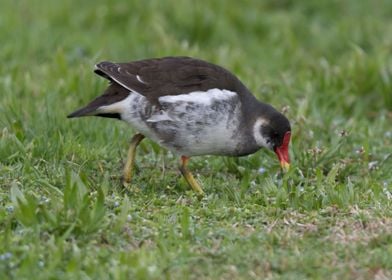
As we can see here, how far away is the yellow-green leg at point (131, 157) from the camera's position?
21.4ft

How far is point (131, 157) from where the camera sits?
6.68 metres

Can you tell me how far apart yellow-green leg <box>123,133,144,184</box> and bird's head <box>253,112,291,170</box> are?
842 mm

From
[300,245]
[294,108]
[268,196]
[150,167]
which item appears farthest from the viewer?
[294,108]

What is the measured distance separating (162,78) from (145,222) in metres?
1.27

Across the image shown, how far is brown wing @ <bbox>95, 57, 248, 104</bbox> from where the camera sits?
633 cm

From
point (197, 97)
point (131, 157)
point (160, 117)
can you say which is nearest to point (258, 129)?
point (197, 97)

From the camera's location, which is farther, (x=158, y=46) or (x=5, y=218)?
(x=158, y=46)

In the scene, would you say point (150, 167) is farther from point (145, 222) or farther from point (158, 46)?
point (158, 46)

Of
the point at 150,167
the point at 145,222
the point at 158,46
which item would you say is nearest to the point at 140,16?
the point at 158,46

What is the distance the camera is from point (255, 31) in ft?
35.5

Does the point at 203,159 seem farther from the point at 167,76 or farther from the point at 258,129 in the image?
the point at 167,76

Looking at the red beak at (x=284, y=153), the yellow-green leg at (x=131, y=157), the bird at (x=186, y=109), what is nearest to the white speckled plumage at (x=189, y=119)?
the bird at (x=186, y=109)

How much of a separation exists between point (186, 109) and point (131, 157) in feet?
2.15

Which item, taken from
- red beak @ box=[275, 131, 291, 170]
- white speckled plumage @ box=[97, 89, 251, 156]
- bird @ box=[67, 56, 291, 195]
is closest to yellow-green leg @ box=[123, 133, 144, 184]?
bird @ box=[67, 56, 291, 195]
